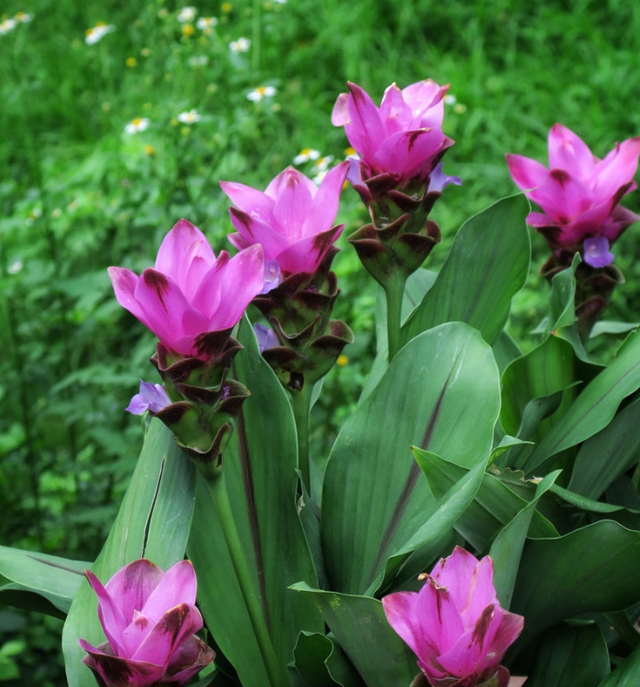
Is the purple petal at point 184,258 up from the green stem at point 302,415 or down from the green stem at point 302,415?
up

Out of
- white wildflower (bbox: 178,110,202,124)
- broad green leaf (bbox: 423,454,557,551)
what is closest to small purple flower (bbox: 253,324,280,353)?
broad green leaf (bbox: 423,454,557,551)

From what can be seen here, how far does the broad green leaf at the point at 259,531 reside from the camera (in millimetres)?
839

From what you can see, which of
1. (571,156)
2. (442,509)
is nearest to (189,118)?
(571,156)

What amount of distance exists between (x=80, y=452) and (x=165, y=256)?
1.84m

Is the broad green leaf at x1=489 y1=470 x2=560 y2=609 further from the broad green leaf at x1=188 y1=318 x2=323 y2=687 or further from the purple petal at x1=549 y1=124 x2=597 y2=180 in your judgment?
the purple petal at x1=549 y1=124 x2=597 y2=180

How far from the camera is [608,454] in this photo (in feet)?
2.97

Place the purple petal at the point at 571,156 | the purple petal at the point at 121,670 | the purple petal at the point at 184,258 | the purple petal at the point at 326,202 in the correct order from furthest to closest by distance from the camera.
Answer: the purple petal at the point at 571,156
the purple petal at the point at 326,202
the purple petal at the point at 184,258
the purple petal at the point at 121,670

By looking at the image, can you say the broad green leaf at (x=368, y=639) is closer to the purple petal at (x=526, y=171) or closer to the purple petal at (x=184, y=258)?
the purple petal at (x=184, y=258)

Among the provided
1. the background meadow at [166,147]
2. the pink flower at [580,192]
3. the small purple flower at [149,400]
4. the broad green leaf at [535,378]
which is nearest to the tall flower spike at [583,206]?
the pink flower at [580,192]

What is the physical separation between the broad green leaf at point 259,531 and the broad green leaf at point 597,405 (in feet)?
0.85

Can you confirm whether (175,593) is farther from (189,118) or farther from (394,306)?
(189,118)

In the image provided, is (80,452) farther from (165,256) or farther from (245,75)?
(165,256)

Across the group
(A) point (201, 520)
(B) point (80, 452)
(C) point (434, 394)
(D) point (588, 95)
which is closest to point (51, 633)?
(B) point (80, 452)

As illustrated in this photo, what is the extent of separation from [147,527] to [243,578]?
10 centimetres
